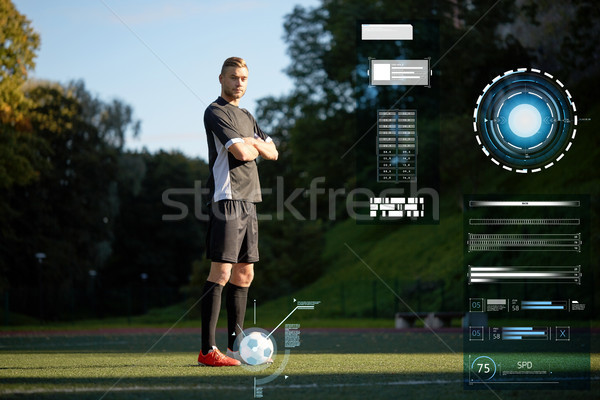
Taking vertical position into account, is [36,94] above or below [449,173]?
above

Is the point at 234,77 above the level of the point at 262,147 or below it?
above

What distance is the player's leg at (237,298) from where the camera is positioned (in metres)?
6.68

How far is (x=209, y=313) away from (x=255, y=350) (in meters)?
0.48

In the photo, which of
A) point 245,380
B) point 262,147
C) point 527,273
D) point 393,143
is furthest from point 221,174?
point 393,143

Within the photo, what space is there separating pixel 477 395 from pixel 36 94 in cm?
3398

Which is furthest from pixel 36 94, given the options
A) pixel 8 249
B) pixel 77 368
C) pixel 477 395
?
pixel 477 395

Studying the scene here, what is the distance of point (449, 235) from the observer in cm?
2966

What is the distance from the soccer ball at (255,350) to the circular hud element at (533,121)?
2788 millimetres

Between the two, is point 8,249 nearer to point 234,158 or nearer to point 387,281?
point 387,281

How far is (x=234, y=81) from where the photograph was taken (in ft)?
21.4

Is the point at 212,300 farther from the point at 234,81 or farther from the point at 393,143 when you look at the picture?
the point at 393,143

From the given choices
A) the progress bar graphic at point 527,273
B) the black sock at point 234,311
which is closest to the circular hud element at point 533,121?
the progress bar graphic at point 527,273

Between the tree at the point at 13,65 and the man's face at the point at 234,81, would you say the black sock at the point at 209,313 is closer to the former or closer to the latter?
the man's face at the point at 234,81

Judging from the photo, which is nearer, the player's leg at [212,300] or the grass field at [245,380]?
the grass field at [245,380]
